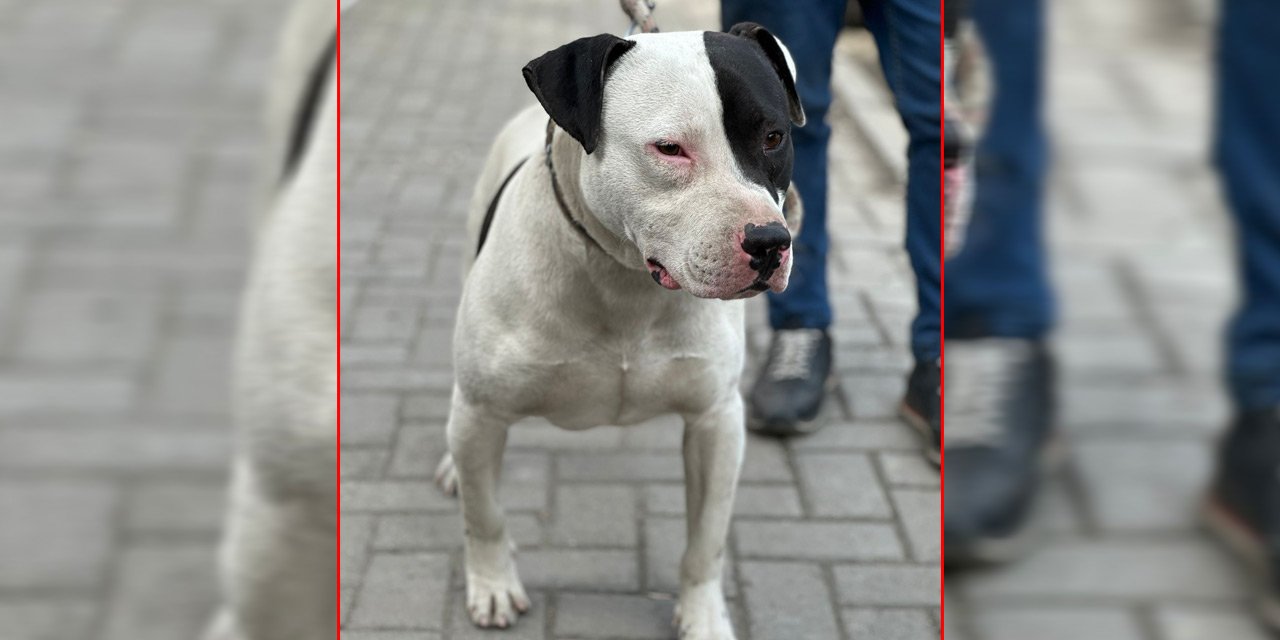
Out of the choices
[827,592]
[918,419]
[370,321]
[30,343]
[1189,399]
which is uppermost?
[30,343]

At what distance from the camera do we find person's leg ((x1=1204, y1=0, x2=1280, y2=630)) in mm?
822

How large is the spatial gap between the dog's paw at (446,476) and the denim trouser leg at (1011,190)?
5.05 feet

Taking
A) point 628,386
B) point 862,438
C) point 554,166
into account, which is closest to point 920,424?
point 862,438

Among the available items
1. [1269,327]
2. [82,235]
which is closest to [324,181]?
[82,235]

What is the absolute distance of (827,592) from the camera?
2.02 meters

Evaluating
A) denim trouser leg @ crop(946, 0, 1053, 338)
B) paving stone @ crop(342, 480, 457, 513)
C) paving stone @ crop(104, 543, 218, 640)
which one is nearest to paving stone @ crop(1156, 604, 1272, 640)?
denim trouser leg @ crop(946, 0, 1053, 338)

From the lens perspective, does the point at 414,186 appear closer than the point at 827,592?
Yes

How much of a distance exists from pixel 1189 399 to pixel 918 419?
2.20 feet

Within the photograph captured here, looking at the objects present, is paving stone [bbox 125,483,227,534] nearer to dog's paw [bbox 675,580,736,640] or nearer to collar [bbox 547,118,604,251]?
collar [bbox 547,118,604,251]

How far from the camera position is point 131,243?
0.79 m

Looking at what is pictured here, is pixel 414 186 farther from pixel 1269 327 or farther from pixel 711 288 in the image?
pixel 1269 327

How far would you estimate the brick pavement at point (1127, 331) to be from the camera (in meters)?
0.80

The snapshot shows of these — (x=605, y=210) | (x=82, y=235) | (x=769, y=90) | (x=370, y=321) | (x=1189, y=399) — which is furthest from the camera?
(x=370, y=321)

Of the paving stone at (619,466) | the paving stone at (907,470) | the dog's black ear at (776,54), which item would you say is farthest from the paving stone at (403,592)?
the dog's black ear at (776,54)
